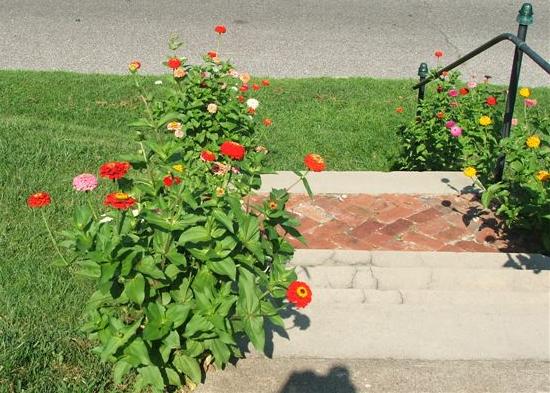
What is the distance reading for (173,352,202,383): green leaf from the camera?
2.68 meters

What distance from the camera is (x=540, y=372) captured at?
9.46 feet

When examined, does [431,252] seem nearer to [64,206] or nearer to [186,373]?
[186,373]

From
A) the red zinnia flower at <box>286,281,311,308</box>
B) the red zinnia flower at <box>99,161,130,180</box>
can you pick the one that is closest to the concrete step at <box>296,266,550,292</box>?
the red zinnia flower at <box>286,281,311,308</box>

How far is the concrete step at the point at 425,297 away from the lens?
3.25m

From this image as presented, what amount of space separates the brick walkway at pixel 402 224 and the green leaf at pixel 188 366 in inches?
60.3

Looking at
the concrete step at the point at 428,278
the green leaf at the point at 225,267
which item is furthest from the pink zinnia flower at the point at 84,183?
the concrete step at the point at 428,278

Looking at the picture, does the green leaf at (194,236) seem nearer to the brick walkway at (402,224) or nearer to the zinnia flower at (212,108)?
the brick walkway at (402,224)

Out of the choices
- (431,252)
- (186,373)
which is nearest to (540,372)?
(431,252)

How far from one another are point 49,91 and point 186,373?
5.07 meters

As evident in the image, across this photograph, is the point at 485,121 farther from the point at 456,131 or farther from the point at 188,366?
the point at 188,366

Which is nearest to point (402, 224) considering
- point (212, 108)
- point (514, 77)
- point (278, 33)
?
point (514, 77)

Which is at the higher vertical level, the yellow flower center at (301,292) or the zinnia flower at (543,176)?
the yellow flower center at (301,292)

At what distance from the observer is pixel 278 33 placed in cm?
914

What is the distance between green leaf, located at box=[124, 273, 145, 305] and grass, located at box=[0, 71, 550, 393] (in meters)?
0.58
